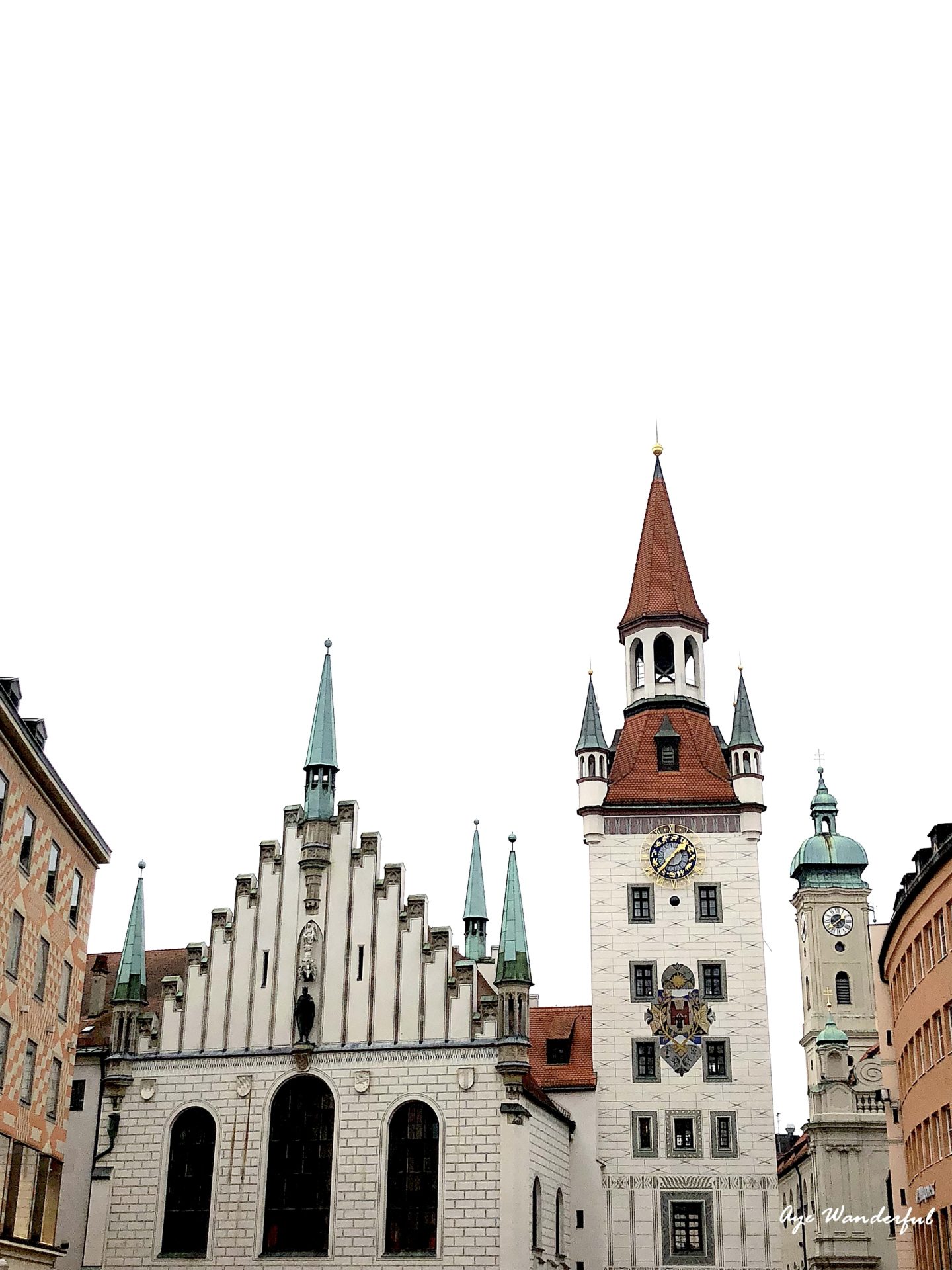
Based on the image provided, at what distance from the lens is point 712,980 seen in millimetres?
57094

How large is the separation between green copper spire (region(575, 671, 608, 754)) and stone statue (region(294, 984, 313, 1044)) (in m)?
17.7

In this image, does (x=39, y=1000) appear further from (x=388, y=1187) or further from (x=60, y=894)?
(x=388, y=1187)

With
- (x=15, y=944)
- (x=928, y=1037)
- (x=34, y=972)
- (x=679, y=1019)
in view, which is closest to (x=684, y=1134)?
(x=679, y=1019)

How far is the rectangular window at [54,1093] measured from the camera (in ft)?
127

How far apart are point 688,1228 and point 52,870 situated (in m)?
28.0

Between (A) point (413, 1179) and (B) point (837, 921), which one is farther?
(B) point (837, 921)

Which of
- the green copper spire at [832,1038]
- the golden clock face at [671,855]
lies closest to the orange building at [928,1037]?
the golden clock face at [671,855]

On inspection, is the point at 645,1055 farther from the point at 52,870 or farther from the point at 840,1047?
the point at 52,870

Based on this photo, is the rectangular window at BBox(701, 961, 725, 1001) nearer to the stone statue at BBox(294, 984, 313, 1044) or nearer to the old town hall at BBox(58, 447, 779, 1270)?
the old town hall at BBox(58, 447, 779, 1270)

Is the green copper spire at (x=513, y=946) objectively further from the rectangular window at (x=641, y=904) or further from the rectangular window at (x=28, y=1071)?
the rectangular window at (x=28, y=1071)

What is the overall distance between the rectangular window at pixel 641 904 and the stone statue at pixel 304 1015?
48.2ft

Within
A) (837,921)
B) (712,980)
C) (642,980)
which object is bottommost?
(712,980)

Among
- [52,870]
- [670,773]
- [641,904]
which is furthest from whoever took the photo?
[670,773]

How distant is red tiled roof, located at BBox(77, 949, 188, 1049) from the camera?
53.3 metres
